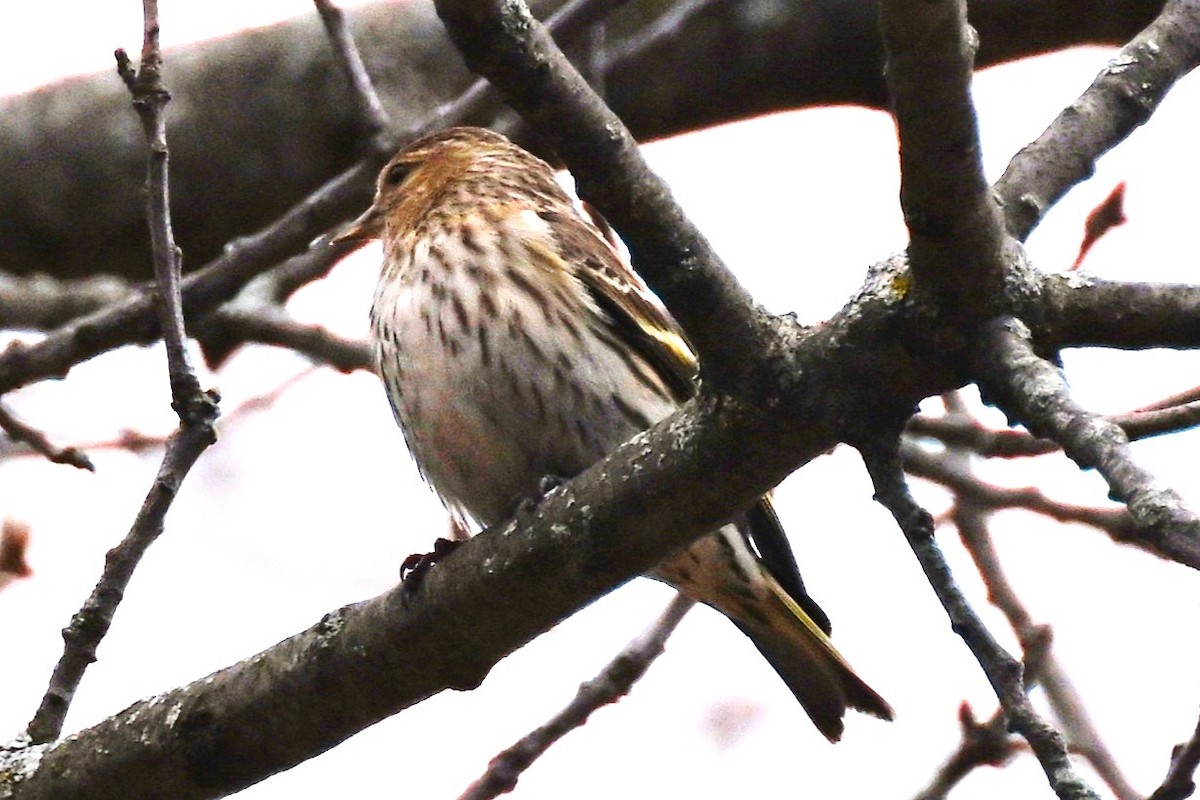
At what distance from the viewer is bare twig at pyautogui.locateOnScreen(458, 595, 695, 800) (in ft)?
13.8

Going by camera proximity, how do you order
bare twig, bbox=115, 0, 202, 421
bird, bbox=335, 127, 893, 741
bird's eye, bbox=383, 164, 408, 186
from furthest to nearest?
bird's eye, bbox=383, 164, 408, 186 < bird, bbox=335, 127, 893, 741 < bare twig, bbox=115, 0, 202, 421

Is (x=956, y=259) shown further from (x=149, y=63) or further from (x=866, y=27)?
(x=866, y=27)

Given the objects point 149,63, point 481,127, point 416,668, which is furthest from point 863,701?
point 149,63

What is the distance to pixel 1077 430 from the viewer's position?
2.48m

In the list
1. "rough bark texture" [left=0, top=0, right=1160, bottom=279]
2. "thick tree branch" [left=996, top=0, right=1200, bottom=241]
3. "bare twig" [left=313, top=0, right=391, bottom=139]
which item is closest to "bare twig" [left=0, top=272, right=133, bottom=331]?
"rough bark texture" [left=0, top=0, right=1160, bottom=279]

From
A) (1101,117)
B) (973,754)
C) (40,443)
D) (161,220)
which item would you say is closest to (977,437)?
(973,754)

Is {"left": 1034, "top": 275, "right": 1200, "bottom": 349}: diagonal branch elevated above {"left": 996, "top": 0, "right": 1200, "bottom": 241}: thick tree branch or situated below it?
below

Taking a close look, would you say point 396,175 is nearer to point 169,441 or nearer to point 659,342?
point 659,342

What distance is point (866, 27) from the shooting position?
21.4ft

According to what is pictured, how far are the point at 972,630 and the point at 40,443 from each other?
3.07 metres

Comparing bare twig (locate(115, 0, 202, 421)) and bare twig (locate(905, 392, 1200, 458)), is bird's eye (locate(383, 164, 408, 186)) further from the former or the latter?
bare twig (locate(115, 0, 202, 421))

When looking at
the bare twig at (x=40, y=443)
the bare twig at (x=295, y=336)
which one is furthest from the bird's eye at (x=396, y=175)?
the bare twig at (x=40, y=443)

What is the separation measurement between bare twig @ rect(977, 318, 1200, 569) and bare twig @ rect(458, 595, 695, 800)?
1.78 metres

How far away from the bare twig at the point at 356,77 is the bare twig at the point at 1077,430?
105 inches
